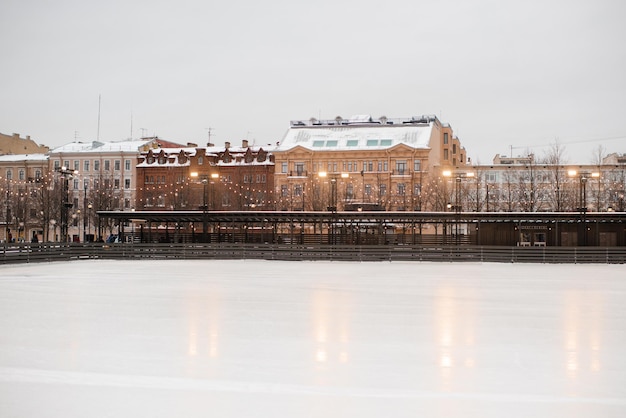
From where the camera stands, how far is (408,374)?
8.82 metres


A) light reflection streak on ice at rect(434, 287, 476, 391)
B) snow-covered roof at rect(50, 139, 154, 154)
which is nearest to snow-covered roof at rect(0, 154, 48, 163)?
snow-covered roof at rect(50, 139, 154, 154)

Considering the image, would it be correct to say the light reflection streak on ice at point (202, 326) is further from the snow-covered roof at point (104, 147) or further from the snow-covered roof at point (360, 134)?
the snow-covered roof at point (104, 147)

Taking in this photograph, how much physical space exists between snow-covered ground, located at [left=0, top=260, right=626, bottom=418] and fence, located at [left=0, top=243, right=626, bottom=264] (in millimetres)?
20202

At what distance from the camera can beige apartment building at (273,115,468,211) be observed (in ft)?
247

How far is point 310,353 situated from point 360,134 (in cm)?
Answer: 7366

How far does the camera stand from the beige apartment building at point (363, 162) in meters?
75.4

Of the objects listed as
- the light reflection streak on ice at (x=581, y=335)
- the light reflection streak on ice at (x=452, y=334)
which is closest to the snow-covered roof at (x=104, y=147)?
the light reflection streak on ice at (x=452, y=334)

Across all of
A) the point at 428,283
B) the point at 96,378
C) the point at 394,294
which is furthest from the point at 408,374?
the point at 428,283

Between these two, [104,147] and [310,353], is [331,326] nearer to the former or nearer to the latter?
[310,353]

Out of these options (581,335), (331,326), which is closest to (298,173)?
(331,326)

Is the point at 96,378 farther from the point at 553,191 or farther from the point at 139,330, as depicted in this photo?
the point at 553,191

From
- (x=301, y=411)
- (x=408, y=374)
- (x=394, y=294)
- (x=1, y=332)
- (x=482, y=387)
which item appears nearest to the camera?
(x=301, y=411)

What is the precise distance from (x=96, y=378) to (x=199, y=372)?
4.51ft

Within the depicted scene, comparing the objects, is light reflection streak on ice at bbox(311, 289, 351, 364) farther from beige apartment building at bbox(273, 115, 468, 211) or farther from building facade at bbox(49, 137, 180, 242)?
building facade at bbox(49, 137, 180, 242)
